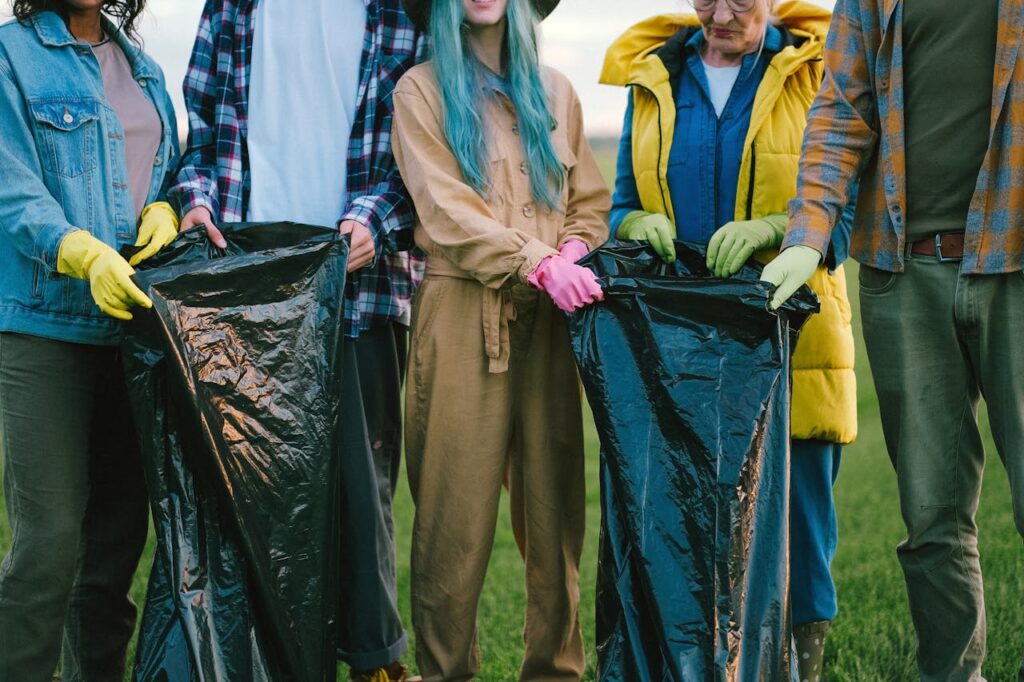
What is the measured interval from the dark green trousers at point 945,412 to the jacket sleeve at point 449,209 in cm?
86

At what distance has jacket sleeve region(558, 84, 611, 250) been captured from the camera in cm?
302

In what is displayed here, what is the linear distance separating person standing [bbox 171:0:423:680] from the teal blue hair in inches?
8.2

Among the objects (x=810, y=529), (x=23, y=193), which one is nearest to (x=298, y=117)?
(x=23, y=193)

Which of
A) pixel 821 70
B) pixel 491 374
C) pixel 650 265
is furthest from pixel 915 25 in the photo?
pixel 491 374

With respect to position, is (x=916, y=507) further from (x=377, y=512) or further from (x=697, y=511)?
(x=377, y=512)

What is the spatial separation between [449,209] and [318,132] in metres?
0.48

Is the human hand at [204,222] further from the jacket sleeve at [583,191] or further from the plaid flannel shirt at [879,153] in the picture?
the plaid flannel shirt at [879,153]

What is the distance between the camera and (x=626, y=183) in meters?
3.11

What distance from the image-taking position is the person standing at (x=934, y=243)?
2504 mm

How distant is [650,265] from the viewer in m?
2.90

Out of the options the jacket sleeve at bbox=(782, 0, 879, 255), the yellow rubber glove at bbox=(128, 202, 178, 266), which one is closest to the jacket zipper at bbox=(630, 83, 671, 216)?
the jacket sleeve at bbox=(782, 0, 879, 255)

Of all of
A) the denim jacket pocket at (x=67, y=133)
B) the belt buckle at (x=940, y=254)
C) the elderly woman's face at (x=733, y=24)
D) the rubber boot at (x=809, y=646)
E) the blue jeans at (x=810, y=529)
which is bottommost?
the rubber boot at (x=809, y=646)

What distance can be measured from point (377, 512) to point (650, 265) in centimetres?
104

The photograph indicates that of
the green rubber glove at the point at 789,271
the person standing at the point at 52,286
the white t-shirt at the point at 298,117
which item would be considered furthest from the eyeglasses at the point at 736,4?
the person standing at the point at 52,286
